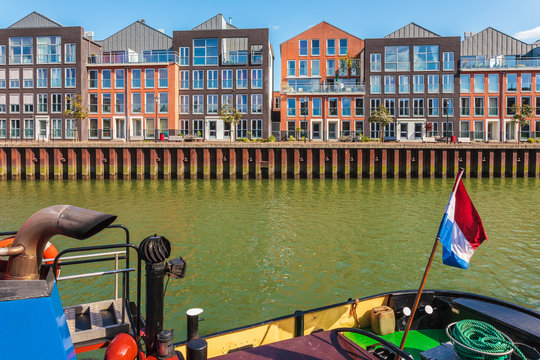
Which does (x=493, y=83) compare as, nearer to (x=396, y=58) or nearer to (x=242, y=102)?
(x=396, y=58)

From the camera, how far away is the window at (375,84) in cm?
5541

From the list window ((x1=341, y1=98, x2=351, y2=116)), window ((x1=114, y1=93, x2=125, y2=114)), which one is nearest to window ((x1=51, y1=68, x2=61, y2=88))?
window ((x1=114, y1=93, x2=125, y2=114))

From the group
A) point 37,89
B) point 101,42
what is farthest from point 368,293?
point 101,42

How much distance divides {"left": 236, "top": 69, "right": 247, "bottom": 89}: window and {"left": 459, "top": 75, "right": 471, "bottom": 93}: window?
28810 mm

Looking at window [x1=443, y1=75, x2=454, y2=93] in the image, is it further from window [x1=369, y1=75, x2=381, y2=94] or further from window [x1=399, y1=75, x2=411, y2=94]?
window [x1=369, y1=75, x2=381, y2=94]

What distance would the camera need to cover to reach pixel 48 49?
55.1m

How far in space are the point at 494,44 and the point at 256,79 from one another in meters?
39.8

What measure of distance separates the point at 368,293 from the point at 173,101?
4789cm

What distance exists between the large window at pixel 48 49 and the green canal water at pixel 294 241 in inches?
1207

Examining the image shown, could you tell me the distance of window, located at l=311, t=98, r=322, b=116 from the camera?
5525 cm

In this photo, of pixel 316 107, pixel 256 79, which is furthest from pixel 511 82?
pixel 256 79

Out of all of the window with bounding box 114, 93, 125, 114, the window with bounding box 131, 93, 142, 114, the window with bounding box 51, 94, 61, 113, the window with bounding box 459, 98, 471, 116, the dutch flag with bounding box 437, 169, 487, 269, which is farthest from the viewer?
the window with bounding box 459, 98, 471, 116

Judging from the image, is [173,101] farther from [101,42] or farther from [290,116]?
[101,42]

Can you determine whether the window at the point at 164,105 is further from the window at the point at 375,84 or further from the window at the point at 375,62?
the window at the point at 375,62
